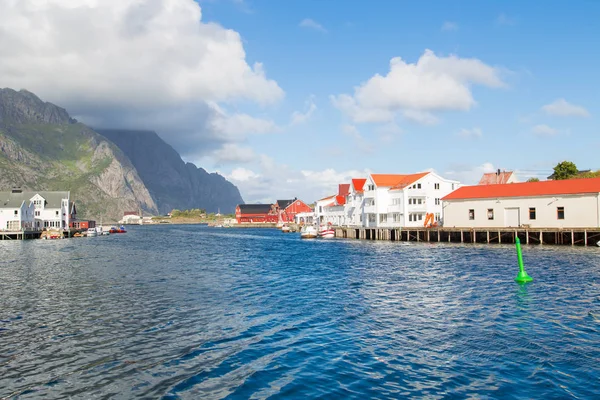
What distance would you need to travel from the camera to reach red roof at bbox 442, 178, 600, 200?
2360 inches

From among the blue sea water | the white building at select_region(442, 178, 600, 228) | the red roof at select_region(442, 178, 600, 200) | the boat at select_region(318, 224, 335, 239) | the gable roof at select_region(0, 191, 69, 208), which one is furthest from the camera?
the gable roof at select_region(0, 191, 69, 208)

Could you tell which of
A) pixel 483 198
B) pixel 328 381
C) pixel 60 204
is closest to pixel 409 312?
pixel 328 381

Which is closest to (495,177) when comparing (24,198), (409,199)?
(409,199)

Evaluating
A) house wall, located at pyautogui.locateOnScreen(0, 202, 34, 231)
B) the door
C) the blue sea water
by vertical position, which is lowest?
the blue sea water

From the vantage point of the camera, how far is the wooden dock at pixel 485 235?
5709 centimetres

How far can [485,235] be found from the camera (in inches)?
2677

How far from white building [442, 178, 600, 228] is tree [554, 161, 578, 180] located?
2967 cm

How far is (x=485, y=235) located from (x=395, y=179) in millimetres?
24854

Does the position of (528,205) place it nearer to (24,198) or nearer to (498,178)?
(498,178)

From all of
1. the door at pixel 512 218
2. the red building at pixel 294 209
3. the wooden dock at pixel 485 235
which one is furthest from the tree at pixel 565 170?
the red building at pixel 294 209

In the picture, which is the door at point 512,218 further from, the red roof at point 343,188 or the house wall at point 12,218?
the house wall at point 12,218

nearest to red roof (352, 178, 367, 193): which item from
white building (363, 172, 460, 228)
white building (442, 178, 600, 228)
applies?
white building (363, 172, 460, 228)

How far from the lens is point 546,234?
199 ft

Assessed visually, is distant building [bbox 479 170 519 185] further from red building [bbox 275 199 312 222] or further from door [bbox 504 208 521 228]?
red building [bbox 275 199 312 222]
